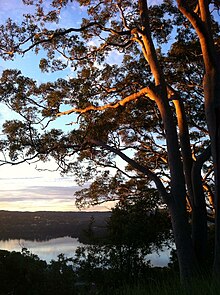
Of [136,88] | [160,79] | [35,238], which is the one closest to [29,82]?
[136,88]

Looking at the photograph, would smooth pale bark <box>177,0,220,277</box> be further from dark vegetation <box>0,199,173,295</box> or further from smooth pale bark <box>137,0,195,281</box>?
dark vegetation <box>0,199,173,295</box>

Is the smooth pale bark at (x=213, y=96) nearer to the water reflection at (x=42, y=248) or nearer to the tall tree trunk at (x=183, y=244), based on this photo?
the tall tree trunk at (x=183, y=244)

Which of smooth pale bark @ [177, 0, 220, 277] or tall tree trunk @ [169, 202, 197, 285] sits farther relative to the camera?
tall tree trunk @ [169, 202, 197, 285]

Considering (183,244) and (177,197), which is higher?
(177,197)

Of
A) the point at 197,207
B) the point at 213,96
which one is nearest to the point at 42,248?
the point at 197,207

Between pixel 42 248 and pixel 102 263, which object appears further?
pixel 42 248

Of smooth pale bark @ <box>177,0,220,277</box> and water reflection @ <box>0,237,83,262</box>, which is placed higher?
smooth pale bark @ <box>177,0,220,277</box>

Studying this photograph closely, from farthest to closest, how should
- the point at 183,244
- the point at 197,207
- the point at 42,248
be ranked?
the point at 42,248 → the point at 197,207 → the point at 183,244

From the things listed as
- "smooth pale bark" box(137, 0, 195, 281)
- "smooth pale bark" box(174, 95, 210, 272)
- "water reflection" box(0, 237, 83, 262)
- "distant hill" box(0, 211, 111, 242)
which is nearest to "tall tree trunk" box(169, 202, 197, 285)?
"smooth pale bark" box(137, 0, 195, 281)

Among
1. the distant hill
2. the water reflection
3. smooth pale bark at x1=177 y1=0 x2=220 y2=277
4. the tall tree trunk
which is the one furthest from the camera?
the distant hill

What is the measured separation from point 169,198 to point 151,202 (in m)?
3.38

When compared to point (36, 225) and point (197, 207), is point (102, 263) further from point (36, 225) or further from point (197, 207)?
point (36, 225)

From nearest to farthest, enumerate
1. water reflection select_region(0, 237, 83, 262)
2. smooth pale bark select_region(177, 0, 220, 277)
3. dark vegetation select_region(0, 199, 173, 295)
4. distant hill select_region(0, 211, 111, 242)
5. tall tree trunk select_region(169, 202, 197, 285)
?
smooth pale bark select_region(177, 0, 220, 277) → tall tree trunk select_region(169, 202, 197, 285) → dark vegetation select_region(0, 199, 173, 295) → water reflection select_region(0, 237, 83, 262) → distant hill select_region(0, 211, 111, 242)

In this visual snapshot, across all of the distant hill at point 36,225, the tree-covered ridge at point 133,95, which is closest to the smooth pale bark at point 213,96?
the tree-covered ridge at point 133,95
